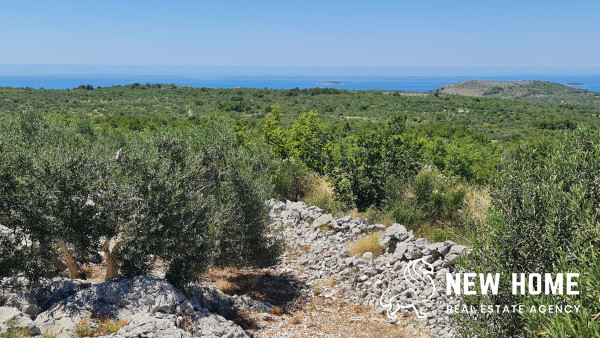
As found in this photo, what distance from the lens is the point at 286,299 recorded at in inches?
475

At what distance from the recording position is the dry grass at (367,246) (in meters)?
13.6

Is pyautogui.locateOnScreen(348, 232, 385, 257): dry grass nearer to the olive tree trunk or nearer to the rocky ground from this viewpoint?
the rocky ground

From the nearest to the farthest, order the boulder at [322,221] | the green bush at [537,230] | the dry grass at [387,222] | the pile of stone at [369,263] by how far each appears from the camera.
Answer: the green bush at [537,230] → the pile of stone at [369,263] → the dry grass at [387,222] → the boulder at [322,221]

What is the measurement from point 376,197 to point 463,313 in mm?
10664

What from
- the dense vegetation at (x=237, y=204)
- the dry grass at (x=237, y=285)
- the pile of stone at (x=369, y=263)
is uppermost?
the dense vegetation at (x=237, y=204)

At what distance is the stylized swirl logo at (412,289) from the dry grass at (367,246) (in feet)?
5.83

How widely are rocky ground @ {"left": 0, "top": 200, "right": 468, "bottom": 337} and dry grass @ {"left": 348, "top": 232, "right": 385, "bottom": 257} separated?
0.11 meters

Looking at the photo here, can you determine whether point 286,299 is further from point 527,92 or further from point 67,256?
point 527,92

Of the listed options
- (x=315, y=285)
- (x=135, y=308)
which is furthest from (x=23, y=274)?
(x=315, y=285)

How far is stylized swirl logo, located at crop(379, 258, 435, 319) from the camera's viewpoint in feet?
34.7

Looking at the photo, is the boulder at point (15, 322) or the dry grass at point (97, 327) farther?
the dry grass at point (97, 327)

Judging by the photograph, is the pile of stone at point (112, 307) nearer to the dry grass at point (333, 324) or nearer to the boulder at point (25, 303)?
the boulder at point (25, 303)

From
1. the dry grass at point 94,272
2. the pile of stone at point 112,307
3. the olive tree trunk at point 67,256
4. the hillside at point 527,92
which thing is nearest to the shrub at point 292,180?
the dry grass at point 94,272

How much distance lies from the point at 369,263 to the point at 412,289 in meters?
2.20
